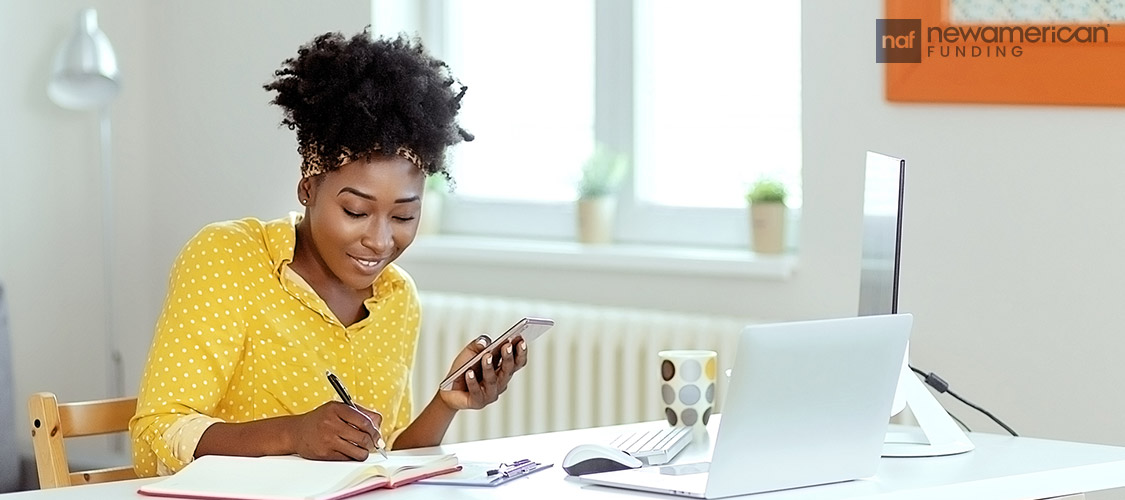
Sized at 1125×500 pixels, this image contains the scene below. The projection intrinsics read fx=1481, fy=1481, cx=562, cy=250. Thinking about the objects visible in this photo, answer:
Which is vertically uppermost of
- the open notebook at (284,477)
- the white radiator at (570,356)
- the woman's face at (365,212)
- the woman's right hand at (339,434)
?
the woman's face at (365,212)

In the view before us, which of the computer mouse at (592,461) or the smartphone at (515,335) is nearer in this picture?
the computer mouse at (592,461)


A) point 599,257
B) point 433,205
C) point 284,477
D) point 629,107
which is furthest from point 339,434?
point 433,205

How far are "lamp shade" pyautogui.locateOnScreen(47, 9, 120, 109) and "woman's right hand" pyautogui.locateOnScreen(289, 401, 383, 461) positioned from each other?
209 cm

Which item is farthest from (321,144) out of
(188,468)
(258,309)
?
(188,468)

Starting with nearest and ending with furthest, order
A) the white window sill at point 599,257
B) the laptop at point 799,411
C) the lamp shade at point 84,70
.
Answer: the laptop at point 799,411 → the white window sill at point 599,257 → the lamp shade at point 84,70

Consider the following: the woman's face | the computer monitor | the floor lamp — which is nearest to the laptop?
the computer monitor

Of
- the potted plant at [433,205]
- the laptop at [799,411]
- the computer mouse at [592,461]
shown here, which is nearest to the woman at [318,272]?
the computer mouse at [592,461]

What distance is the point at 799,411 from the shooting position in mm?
1592

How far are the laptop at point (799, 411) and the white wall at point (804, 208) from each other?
3.37ft

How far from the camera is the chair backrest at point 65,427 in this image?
1.97 metres

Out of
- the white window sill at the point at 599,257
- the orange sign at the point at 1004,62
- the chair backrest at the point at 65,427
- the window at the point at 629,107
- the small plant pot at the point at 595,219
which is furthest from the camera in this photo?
the small plant pot at the point at 595,219

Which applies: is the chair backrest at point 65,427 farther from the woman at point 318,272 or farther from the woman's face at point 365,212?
the woman's face at point 365,212

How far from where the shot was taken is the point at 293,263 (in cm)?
212

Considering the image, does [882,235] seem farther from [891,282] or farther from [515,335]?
[515,335]
